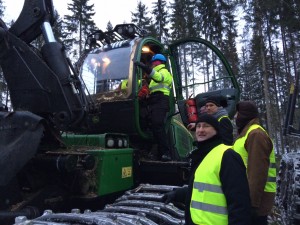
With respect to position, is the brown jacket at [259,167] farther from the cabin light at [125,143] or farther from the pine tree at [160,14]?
the pine tree at [160,14]

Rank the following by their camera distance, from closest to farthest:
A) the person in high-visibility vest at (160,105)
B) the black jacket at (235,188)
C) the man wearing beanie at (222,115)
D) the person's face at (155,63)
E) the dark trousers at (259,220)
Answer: the black jacket at (235,188), the man wearing beanie at (222,115), the dark trousers at (259,220), the person in high-visibility vest at (160,105), the person's face at (155,63)

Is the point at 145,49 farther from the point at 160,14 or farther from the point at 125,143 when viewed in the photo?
the point at 160,14

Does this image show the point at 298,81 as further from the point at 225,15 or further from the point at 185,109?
the point at 225,15

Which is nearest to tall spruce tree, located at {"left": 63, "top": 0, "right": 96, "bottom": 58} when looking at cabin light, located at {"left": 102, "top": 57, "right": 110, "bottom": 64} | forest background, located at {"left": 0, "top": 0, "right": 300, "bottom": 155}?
forest background, located at {"left": 0, "top": 0, "right": 300, "bottom": 155}

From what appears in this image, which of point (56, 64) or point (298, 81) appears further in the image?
point (298, 81)

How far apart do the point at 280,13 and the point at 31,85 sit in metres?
23.2

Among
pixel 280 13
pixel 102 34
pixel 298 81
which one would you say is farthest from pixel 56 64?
pixel 280 13

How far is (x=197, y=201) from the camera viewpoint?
8.38 feet

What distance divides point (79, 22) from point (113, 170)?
3362 cm

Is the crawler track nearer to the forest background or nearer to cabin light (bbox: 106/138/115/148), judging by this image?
cabin light (bbox: 106/138/115/148)

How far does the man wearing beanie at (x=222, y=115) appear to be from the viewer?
3.08 metres

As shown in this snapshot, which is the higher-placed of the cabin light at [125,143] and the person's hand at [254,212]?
the cabin light at [125,143]

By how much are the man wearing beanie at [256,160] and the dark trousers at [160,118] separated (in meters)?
1.90

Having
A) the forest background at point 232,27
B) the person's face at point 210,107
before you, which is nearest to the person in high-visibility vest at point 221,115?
the person's face at point 210,107
